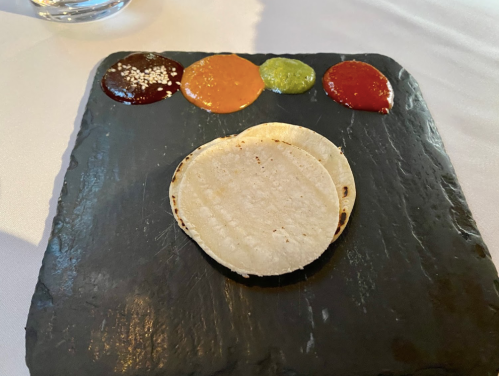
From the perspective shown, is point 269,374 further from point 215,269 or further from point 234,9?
point 234,9

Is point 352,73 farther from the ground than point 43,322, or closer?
farther from the ground

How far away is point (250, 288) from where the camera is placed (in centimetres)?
167

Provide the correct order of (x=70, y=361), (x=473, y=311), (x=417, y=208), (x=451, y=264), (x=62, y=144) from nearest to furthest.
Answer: (x=70, y=361) → (x=473, y=311) → (x=451, y=264) → (x=417, y=208) → (x=62, y=144)

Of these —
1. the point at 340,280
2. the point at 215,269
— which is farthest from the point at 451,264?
the point at 215,269

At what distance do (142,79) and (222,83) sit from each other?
0.55m

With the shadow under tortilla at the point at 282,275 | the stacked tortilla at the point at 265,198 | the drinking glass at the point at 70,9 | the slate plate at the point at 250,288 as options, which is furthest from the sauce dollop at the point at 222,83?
the drinking glass at the point at 70,9

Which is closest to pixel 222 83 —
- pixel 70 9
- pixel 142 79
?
pixel 142 79

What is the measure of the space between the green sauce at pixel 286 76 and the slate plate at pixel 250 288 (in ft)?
1.93

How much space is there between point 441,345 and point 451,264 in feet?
1.36

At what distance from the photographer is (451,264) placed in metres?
1.79

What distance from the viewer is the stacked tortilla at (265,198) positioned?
1638 mm

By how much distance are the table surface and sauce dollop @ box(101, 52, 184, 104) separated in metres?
0.30

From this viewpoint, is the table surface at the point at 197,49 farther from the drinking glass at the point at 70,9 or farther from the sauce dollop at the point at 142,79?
the sauce dollop at the point at 142,79

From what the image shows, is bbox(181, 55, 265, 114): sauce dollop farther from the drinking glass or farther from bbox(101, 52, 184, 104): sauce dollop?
the drinking glass
